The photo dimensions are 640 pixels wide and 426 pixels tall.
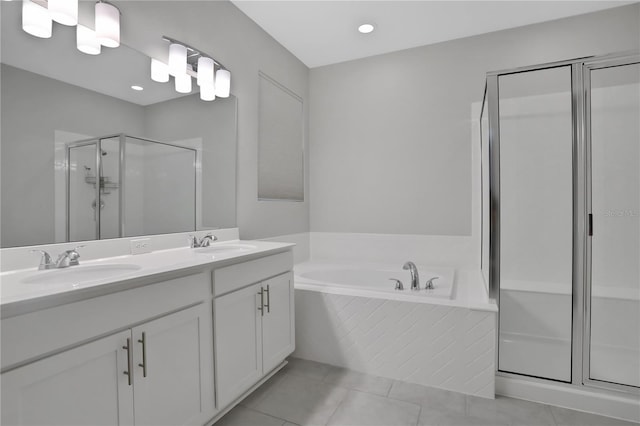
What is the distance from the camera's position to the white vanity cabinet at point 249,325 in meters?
1.54

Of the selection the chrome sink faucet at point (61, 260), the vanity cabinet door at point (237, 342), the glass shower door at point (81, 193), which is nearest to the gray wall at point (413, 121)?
the vanity cabinet door at point (237, 342)

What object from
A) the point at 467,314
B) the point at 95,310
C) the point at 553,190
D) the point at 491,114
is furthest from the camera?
the point at 553,190

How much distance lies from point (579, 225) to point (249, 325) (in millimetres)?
2008

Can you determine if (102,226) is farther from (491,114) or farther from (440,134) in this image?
(440,134)

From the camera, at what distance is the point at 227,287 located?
1.59m

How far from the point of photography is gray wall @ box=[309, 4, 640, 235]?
263cm

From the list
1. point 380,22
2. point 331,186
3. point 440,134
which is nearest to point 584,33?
point 440,134

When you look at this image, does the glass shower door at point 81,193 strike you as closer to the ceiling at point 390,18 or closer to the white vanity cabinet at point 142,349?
the white vanity cabinet at point 142,349

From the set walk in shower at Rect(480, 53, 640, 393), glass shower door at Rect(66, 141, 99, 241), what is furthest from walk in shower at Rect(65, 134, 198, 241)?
walk in shower at Rect(480, 53, 640, 393)

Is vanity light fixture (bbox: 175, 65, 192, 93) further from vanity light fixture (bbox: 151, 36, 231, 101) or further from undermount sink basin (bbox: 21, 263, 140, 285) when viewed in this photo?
undermount sink basin (bbox: 21, 263, 140, 285)

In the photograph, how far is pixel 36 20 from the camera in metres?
1.32

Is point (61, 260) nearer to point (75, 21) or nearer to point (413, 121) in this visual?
point (75, 21)

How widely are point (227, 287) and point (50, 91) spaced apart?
113 centimetres

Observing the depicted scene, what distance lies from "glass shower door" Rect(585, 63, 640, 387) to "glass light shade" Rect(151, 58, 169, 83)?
2462 mm
